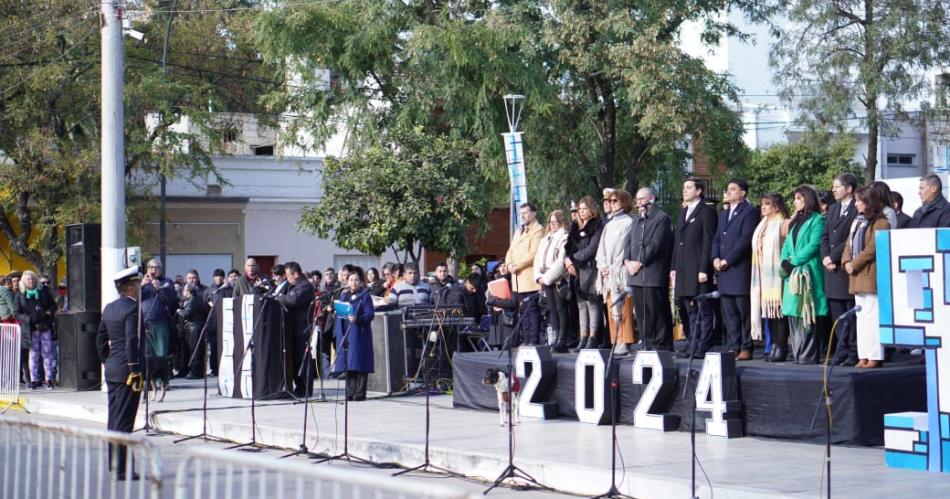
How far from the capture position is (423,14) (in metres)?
31.5

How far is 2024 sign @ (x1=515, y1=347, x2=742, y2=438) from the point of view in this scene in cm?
1272

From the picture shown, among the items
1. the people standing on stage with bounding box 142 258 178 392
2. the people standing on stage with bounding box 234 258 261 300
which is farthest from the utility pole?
the people standing on stage with bounding box 234 258 261 300

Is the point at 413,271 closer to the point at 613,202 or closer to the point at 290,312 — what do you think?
the point at 290,312

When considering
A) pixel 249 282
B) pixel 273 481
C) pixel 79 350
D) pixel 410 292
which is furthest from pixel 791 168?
pixel 273 481

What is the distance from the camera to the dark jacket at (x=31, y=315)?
70.3 ft

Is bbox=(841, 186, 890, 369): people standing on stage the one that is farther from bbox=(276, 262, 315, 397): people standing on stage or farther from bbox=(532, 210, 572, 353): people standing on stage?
bbox=(276, 262, 315, 397): people standing on stage

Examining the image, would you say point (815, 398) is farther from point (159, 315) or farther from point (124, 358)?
point (159, 315)

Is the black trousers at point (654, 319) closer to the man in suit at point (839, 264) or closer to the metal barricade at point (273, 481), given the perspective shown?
the man in suit at point (839, 264)

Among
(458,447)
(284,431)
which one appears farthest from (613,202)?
(284,431)

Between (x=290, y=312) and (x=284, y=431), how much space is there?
12.0 feet

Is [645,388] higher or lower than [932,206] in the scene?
lower

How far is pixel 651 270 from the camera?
1407 centimetres

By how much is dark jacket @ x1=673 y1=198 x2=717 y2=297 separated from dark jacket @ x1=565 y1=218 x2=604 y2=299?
1.15m

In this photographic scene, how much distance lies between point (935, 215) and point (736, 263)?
2208 mm
